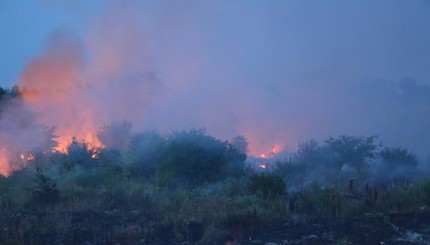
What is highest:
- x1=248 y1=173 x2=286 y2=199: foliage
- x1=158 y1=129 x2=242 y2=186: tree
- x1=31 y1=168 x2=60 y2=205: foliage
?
x1=158 y1=129 x2=242 y2=186: tree

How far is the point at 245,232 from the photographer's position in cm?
1240

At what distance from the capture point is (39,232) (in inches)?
480

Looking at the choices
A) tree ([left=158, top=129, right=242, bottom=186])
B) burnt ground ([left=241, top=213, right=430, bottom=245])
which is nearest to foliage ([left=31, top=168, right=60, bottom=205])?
tree ([left=158, top=129, right=242, bottom=186])

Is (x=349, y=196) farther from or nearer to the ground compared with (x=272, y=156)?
nearer to the ground

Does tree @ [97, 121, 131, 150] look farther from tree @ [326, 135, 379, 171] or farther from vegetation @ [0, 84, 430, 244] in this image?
tree @ [326, 135, 379, 171]

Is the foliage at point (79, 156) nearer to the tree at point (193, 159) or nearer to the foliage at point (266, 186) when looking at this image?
the tree at point (193, 159)

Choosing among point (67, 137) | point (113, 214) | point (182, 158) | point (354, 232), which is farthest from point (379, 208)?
point (67, 137)

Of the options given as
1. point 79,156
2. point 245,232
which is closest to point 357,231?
point 245,232

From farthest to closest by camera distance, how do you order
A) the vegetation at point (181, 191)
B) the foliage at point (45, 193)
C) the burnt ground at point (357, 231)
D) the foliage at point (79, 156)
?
the foliage at point (79, 156), the foliage at point (45, 193), the vegetation at point (181, 191), the burnt ground at point (357, 231)

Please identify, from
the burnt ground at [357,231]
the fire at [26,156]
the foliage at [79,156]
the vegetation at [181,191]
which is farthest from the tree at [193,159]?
the burnt ground at [357,231]

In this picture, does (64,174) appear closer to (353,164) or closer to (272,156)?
(353,164)

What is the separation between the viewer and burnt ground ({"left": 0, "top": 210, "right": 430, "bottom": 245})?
11570 mm

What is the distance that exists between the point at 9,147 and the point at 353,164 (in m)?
15.2

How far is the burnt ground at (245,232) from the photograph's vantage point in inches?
456
